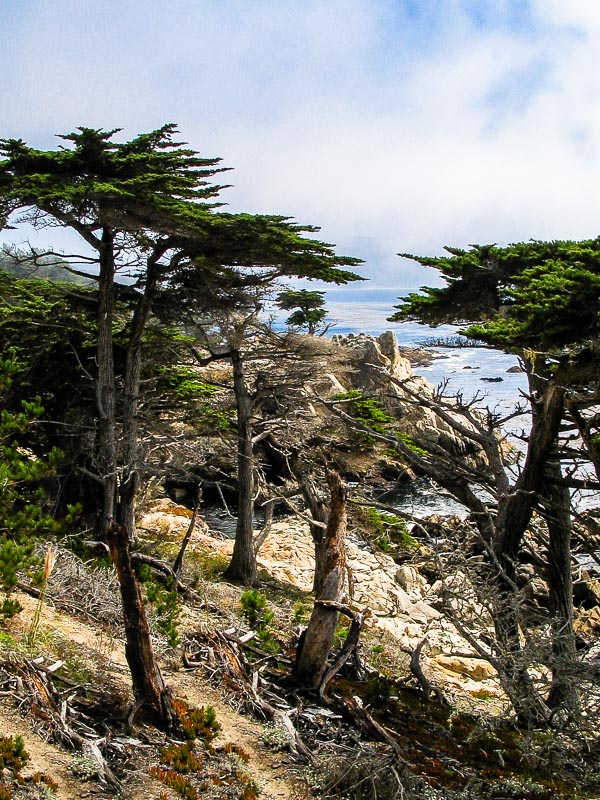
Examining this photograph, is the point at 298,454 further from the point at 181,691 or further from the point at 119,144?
the point at 181,691

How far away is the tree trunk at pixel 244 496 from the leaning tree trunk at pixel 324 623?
24.2ft

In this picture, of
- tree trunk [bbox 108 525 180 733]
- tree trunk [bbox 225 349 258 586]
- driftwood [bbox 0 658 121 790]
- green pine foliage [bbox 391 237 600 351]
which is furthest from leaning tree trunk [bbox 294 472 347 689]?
tree trunk [bbox 225 349 258 586]

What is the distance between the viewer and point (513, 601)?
5.58 meters

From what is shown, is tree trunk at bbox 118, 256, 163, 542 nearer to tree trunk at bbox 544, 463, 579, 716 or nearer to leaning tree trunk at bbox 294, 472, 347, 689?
leaning tree trunk at bbox 294, 472, 347, 689

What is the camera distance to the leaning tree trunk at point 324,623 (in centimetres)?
545

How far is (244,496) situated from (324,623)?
8.24m

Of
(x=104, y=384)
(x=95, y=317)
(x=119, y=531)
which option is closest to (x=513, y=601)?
(x=119, y=531)

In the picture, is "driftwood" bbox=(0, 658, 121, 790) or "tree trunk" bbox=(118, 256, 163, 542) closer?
"driftwood" bbox=(0, 658, 121, 790)

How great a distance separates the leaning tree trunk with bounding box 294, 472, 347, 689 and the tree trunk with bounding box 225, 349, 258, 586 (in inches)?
291

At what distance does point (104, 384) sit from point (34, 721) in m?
7.82

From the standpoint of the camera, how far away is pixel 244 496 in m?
13.6

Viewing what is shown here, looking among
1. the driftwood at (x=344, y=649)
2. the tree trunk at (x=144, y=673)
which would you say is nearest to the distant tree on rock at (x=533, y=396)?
the driftwood at (x=344, y=649)

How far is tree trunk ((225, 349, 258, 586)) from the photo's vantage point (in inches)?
525

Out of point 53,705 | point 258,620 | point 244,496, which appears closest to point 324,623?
point 258,620
